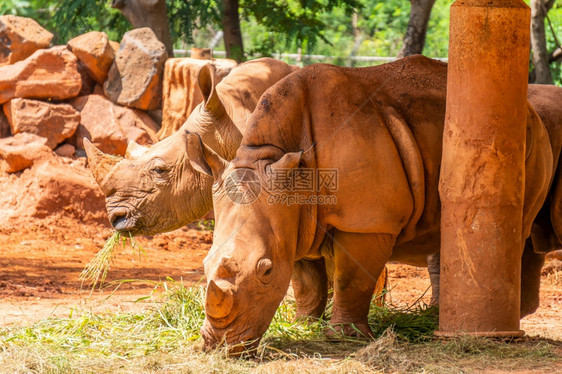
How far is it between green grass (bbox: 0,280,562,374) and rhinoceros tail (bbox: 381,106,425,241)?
890 mm

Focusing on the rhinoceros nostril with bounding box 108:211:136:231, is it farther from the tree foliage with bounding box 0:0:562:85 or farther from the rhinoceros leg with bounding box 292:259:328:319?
the tree foliage with bounding box 0:0:562:85

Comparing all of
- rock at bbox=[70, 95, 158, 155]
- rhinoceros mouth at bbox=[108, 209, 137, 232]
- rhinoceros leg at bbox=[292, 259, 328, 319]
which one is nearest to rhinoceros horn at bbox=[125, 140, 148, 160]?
rhinoceros mouth at bbox=[108, 209, 137, 232]

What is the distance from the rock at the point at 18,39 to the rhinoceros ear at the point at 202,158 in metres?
7.78

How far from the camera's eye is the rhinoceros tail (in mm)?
5723

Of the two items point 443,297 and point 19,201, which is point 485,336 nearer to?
point 443,297

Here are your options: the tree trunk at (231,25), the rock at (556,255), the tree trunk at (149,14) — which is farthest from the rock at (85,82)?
the rock at (556,255)

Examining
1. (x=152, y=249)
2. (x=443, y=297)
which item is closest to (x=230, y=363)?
(x=443, y=297)

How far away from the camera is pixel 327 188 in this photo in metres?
5.48

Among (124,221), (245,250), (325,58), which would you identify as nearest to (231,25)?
(325,58)

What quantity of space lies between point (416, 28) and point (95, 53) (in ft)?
14.4

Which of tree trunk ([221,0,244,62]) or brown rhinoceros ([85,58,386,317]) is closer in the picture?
brown rhinoceros ([85,58,386,317])

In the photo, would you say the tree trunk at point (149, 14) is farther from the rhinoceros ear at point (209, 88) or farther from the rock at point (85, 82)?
the rhinoceros ear at point (209, 88)

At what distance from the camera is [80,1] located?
1353cm

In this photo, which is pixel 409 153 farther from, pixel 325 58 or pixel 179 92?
pixel 325 58
